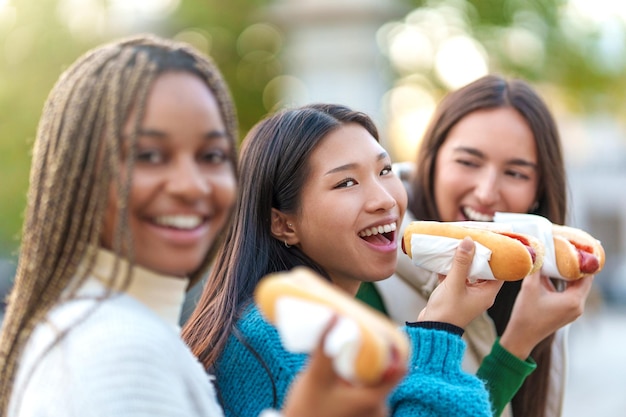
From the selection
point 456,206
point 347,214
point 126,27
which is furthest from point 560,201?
point 126,27

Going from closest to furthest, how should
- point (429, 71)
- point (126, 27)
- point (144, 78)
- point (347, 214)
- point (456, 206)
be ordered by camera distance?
1. point (144, 78)
2. point (347, 214)
3. point (456, 206)
4. point (126, 27)
5. point (429, 71)

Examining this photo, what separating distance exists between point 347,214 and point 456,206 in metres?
0.93

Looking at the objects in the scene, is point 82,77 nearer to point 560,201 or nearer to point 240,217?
point 240,217

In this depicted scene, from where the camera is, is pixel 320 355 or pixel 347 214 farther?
pixel 347 214

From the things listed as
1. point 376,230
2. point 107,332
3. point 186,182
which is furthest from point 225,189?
point 376,230

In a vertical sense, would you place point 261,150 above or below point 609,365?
above

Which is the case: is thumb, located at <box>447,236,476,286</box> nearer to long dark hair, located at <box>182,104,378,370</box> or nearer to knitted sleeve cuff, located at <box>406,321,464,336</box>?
knitted sleeve cuff, located at <box>406,321,464,336</box>

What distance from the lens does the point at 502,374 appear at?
8.39 feet

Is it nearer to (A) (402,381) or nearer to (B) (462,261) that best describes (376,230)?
(B) (462,261)

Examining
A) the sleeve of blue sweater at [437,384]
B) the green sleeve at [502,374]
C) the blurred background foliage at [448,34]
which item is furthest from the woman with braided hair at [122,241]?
the blurred background foliage at [448,34]

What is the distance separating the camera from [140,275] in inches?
60.8

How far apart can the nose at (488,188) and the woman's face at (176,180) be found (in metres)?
1.61

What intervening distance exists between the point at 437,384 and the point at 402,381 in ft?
0.28

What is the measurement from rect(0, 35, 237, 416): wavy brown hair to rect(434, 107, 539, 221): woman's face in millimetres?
1692
